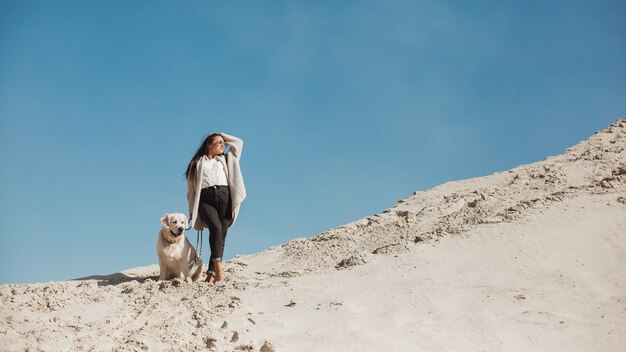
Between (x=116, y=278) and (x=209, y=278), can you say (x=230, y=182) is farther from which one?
(x=116, y=278)

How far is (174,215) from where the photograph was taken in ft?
24.8

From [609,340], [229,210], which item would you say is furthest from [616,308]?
[229,210]

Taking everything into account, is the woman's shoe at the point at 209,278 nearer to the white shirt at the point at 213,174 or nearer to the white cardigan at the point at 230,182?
the white cardigan at the point at 230,182

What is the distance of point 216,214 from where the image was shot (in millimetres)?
7984

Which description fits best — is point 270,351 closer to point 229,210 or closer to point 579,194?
point 229,210

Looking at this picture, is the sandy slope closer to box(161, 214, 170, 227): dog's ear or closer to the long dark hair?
box(161, 214, 170, 227): dog's ear

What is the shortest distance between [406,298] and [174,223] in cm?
281

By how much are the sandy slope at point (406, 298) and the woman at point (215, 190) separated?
1.72 ft

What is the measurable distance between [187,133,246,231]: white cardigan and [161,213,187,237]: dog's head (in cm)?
34

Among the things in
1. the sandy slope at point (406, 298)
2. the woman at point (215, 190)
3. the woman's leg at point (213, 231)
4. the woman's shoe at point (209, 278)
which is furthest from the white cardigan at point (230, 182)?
the sandy slope at point (406, 298)

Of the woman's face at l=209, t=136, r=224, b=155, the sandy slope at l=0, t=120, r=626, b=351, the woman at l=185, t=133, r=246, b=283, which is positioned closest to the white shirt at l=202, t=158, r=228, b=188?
the woman at l=185, t=133, r=246, b=283

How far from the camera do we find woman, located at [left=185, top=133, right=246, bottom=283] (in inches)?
310

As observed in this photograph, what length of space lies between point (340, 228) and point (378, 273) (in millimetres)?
3689

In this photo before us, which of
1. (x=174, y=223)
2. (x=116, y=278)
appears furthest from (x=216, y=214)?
(x=116, y=278)
